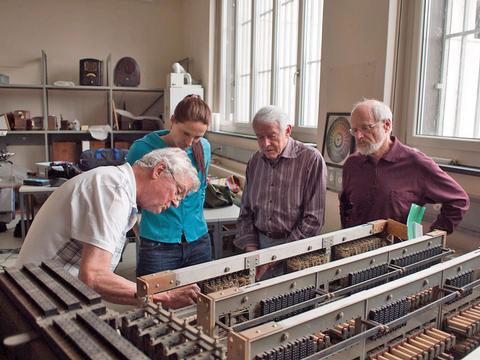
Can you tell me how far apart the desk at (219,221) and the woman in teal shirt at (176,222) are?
1.05m

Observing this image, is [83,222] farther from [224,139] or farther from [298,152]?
[224,139]

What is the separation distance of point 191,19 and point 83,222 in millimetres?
5262

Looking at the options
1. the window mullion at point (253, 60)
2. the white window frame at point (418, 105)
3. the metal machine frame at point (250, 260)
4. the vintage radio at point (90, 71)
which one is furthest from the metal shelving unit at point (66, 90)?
the metal machine frame at point (250, 260)

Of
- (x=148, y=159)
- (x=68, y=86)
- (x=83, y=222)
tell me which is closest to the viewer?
(x=83, y=222)

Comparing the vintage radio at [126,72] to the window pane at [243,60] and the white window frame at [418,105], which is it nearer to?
the window pane at [243,60]

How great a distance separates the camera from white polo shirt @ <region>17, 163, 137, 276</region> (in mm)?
1238

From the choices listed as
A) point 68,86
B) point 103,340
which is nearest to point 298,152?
point 103,340

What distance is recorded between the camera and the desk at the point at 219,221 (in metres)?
3.18

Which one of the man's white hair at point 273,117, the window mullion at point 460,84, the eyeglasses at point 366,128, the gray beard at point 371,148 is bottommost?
the gray beard at point 371,148

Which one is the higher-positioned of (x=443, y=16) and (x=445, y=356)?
(x=443, y=16)

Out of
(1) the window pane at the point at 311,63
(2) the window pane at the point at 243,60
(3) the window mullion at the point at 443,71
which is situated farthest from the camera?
(2) the window pane at the point at 243,60

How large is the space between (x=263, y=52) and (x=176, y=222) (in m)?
2.85

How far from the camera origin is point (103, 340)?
688 mm

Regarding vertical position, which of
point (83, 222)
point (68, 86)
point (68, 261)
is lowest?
point (68, 261)
